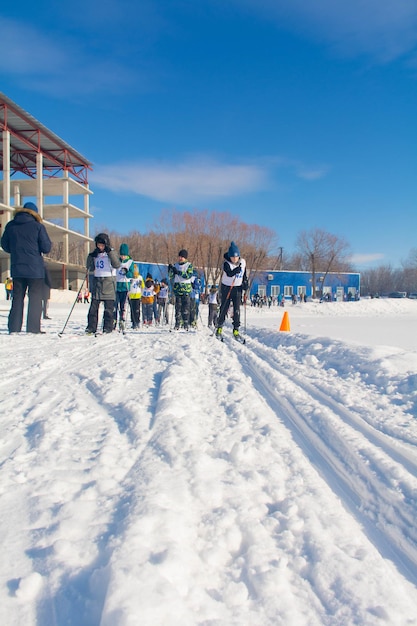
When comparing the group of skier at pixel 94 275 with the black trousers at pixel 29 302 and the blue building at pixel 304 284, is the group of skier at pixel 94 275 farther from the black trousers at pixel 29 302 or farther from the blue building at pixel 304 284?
the blue building at pixel 304 284

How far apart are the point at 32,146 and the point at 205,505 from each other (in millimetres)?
41148

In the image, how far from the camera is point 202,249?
143ft

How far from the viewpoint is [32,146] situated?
119ft

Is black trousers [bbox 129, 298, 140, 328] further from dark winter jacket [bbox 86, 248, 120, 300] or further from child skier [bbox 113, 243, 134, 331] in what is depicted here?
dark winter jacket [bbox 86, 248, 120, 300]

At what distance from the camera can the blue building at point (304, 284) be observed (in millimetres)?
58906

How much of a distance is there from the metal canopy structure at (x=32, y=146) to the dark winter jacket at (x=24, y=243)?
29843 millimetres

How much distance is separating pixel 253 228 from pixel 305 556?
47.3m

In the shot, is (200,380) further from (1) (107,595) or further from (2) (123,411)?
(1) (107,595)

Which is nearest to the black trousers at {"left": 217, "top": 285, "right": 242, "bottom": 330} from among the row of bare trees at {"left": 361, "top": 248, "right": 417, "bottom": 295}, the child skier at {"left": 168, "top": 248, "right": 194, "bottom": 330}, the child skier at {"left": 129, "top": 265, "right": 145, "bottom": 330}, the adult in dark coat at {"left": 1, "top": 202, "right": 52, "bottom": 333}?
the child skier at {"left": 168, "top": 248, "right": 194, "bottom": 330}

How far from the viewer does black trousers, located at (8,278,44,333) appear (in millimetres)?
7378

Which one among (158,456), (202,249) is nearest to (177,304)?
(158,456)

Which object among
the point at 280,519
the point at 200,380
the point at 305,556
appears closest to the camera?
the point at 305,556

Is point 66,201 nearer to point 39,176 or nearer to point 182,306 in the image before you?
point 39,176

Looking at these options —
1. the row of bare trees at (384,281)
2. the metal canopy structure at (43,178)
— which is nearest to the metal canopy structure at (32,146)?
the metal canopy structure at (43,178)
